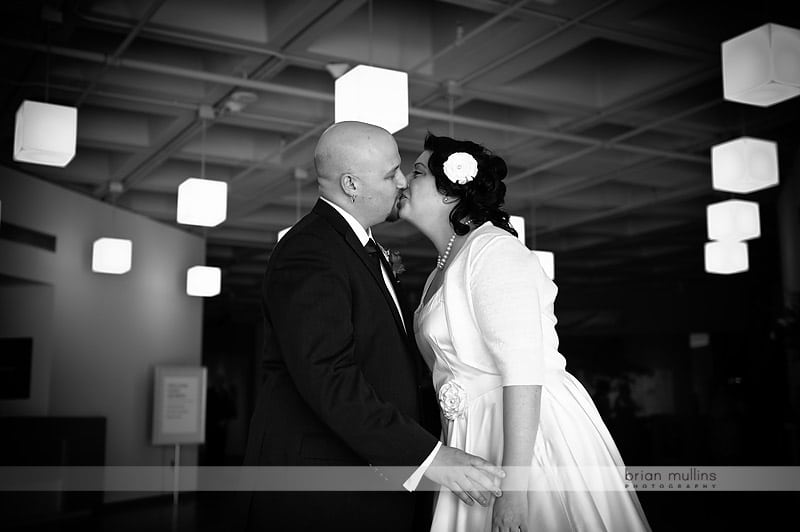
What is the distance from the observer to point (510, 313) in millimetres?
2076

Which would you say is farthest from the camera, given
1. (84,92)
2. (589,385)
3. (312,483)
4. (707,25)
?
(589,385)

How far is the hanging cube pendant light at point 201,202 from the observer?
22.5 feet

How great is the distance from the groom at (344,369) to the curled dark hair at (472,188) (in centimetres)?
21

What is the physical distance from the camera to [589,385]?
15984 millimetres

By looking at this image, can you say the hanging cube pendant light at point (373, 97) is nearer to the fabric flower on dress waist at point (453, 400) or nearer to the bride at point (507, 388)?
the bride at point (507, 388)

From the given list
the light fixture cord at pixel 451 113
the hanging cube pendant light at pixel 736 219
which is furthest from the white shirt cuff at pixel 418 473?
the hanging cube pendant light at pixel 736 219

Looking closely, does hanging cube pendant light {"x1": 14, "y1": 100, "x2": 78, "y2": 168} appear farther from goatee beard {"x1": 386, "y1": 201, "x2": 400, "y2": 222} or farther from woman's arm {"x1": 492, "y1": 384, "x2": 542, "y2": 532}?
woman's arm {"x1": 492, "y1": 384, "x2": 542, "y2": 532}

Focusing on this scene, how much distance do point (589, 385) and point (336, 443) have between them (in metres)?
14.6

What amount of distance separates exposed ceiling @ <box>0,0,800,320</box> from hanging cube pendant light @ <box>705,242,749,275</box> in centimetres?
102

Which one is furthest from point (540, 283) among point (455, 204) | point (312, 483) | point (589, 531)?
point (312, 483)

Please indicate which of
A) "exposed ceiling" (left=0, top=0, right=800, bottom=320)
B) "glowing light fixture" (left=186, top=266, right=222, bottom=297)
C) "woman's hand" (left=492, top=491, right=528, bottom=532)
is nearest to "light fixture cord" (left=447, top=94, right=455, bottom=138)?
"exposed ceiling" (left=0, top=0, right=800, bottom=320)

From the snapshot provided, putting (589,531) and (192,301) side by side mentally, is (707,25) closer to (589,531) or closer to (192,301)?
(589,531)

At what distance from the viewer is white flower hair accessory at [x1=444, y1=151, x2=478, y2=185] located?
7.97 feet

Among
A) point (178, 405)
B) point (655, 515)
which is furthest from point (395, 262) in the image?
point (178, 405)
